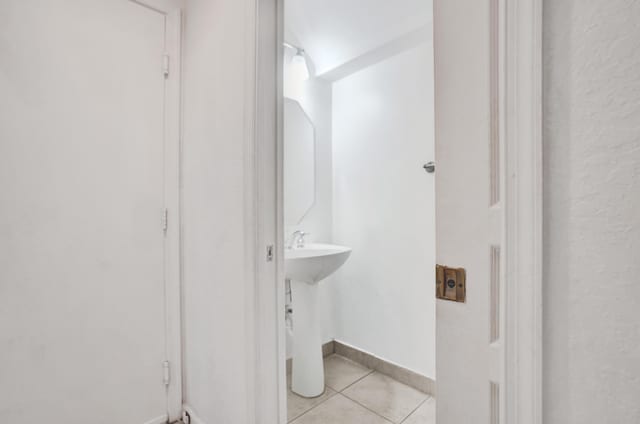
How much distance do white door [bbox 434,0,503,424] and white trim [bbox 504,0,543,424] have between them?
0.02 metres

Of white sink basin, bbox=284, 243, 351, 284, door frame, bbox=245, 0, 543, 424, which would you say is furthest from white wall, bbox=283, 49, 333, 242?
door frame, bbox=245, 0, 543, 424

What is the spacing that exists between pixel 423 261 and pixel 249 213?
119cm

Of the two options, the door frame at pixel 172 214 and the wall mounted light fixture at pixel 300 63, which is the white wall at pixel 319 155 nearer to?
the wall mounted light fixture at pixel 300 63

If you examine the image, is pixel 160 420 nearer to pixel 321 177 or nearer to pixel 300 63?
pixel 321 177

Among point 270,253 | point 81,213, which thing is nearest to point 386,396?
point 270,253

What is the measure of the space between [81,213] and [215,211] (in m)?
0.57

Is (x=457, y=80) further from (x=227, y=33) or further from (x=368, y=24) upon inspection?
(x=368, y=24)

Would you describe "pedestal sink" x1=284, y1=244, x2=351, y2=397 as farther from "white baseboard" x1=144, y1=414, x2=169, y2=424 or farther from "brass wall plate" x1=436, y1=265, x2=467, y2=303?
"brass wall plate" x1=436, y1=265, x2=467, y2=303

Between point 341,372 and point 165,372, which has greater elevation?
point 165,372

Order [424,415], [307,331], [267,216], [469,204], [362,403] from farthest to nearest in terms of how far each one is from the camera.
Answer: [307,331], [362,403], [424,415], [267,216], [469,204]

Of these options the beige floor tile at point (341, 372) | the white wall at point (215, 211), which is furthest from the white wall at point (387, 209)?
the white wall at point (215, 211)

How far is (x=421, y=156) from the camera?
1.94 metres

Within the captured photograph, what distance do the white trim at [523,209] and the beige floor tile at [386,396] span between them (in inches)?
55.6

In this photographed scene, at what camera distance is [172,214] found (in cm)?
161
